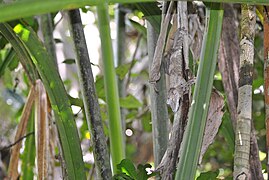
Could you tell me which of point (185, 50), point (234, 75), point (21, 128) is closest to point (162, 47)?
point (185, 50)

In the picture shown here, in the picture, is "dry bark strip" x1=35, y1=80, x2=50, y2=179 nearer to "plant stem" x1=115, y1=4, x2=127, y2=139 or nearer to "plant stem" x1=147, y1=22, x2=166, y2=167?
"plant stem" x1=147, y1=22, x2=166, y2=167

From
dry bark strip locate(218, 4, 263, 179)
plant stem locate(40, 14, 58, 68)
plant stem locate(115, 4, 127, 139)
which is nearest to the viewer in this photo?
dry bark strip locate(218, 4, 263, 179)

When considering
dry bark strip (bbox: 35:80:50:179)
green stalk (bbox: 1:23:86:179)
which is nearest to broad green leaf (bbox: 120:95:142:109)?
dry bark strip (bbox: 35:80:50:179)

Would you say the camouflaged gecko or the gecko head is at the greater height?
the camouflaged gecko

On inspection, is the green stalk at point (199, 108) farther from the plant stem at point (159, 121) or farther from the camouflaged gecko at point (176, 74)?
the plant stem at point (159, 121)

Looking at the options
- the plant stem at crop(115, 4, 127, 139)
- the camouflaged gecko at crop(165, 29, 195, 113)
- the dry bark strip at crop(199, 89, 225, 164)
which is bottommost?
the dry bark strip at crop(199, 89, 225, 164)

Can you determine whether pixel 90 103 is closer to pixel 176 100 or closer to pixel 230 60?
pixel 176 100

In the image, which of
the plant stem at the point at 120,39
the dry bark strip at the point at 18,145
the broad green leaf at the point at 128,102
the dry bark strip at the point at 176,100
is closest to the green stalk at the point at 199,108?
the dry bark strip at the point at 176,100
